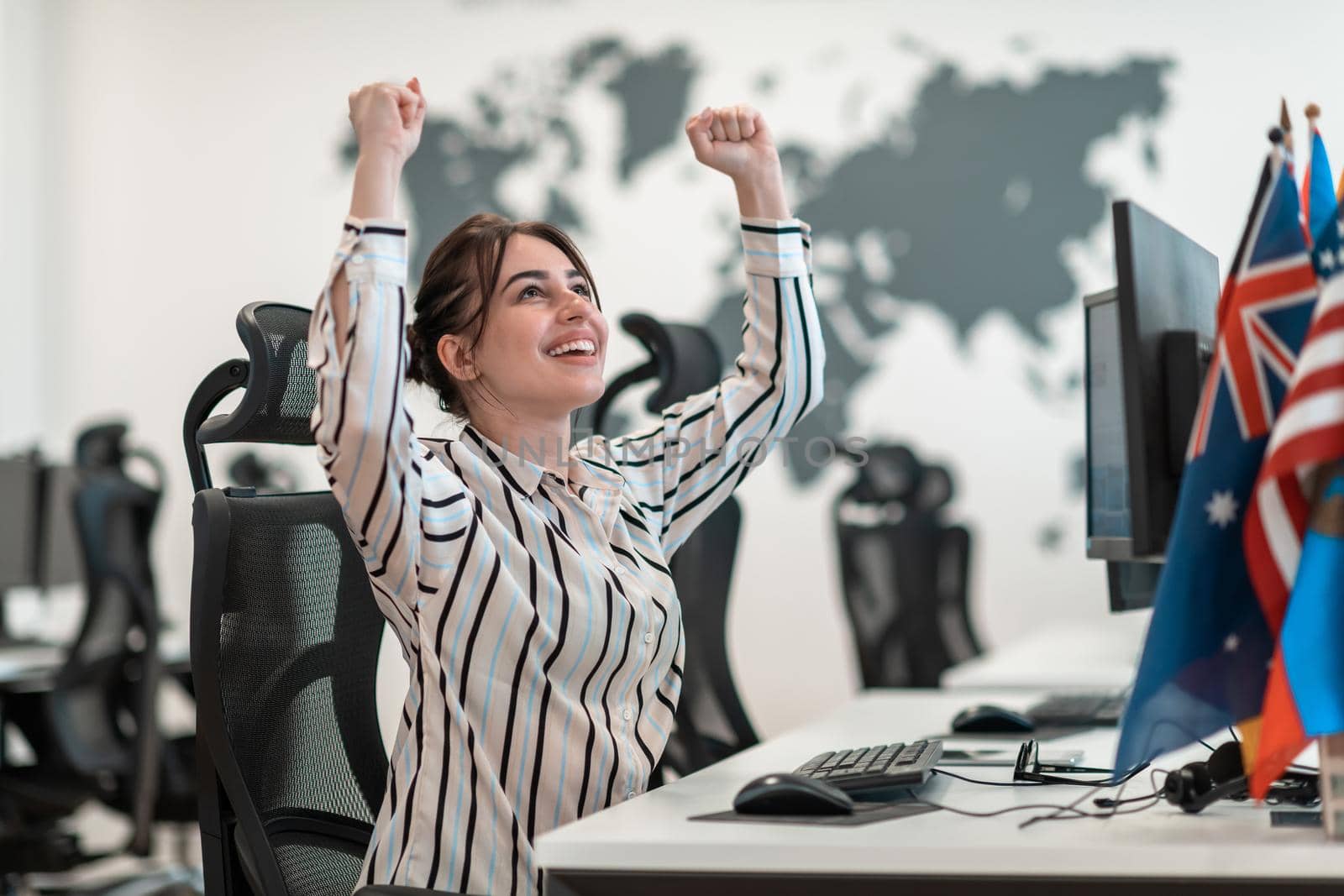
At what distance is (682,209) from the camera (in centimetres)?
534

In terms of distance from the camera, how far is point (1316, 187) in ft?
4.22

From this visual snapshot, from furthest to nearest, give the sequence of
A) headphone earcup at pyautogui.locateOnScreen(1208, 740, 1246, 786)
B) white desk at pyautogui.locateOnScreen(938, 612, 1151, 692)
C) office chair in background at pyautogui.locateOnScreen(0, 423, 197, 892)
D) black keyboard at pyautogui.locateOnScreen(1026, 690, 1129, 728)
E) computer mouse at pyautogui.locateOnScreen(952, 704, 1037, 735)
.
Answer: office chair in background at pyautogui.locateOnScreen(0, 423, 197, 892) → white desk at pyautogui.locateOnScreen(938, 612, 1151, 692) → black keyboard at pyautogui.locateOnScreen(1026, 690, 1129, 728) → computer mouse at pyautogui.locateOnScreen(952, 704, 1037, 735) → headphone earcup at pyautogui.locateOnScreen(1208, 740, 1246, 786)

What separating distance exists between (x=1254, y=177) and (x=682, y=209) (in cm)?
201

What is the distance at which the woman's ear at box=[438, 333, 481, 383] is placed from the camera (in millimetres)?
1614

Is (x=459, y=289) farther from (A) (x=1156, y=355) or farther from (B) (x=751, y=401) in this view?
(A) (x=1156, y=355)

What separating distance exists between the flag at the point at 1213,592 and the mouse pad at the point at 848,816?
0.63 feet

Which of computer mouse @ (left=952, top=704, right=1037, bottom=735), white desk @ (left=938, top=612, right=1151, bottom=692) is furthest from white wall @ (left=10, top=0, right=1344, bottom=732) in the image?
computer mouse @ (left=952, top=704, right=1037, bottom=735)

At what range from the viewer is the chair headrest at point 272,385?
1.42 meters

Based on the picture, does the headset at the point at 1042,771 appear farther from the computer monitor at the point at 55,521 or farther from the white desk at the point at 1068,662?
the computer monitor at the point at 55,521

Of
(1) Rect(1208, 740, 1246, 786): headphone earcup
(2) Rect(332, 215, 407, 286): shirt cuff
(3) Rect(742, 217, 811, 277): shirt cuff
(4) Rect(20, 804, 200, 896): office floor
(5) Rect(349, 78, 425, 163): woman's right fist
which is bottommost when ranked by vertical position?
(4) Rect(20, 804, 200, 896): office floor

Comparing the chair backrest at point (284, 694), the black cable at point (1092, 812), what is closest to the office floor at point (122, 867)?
the chair backrest at point (284, 694)

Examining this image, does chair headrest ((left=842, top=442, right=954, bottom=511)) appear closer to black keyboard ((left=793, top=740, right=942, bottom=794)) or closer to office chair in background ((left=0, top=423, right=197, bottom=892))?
office chair in background ((left=0, top=423, right=197, bottom=892))

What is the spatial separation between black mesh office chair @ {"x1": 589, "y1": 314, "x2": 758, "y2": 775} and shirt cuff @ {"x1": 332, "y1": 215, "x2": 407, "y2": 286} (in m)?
0.73

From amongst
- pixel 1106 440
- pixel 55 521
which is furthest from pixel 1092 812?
pixel 55 521
